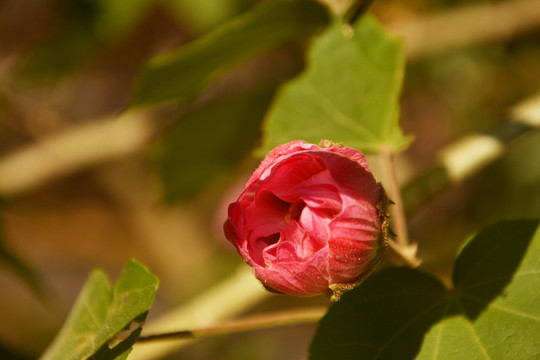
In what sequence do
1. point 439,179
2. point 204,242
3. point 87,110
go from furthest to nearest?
point 87,110, point 204,242, point 439,179

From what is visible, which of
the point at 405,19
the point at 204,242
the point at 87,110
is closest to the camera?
the point at 405,19

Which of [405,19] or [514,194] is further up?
[405,19]

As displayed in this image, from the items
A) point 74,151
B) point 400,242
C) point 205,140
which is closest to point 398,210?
point 400,242

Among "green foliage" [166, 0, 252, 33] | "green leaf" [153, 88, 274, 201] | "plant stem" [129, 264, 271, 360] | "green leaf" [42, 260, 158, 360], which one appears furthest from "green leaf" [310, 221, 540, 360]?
"green foliage" [166, 0, 252, 33]

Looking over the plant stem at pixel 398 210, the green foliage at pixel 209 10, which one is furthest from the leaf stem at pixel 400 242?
the green foliage at pixel 209 10

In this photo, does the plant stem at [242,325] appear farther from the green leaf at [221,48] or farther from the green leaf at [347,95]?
the green leaf at [221,48]

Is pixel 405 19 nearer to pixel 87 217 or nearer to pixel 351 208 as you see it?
pixel 351 208

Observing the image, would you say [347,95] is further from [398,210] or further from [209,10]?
[209,10]

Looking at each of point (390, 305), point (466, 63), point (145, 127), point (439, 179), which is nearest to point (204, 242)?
point (145, 127)
